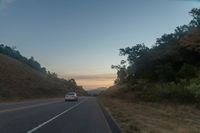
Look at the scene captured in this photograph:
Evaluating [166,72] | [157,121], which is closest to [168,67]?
[166,72]

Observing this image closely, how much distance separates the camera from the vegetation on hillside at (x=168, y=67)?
5747cm

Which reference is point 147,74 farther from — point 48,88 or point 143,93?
point 48,88

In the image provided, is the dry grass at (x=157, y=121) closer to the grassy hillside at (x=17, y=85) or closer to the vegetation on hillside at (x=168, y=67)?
the vegetation on hillside at (x=168, y=67)

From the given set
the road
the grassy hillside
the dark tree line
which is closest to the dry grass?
the road

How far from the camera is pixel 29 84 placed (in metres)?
123

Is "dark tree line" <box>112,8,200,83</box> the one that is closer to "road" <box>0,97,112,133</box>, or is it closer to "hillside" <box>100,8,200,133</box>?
"hillside" <box>100,8,200,133</box>

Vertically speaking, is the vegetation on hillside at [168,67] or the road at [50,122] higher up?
the vegetation on hillside at [168,67]

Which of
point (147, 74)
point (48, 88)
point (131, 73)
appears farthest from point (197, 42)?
point (48, 88)

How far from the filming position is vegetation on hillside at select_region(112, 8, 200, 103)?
57.5 metres

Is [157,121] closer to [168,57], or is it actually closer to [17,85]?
[168,57]

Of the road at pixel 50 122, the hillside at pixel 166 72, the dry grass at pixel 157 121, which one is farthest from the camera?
the hillside at pixel 166 72

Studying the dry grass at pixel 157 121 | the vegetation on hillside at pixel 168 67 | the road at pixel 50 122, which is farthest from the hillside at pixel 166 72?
the road at pixel 50 122

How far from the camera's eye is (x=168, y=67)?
248 feet

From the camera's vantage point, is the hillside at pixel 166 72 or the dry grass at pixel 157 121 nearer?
the dry grass at pixel 157 121
